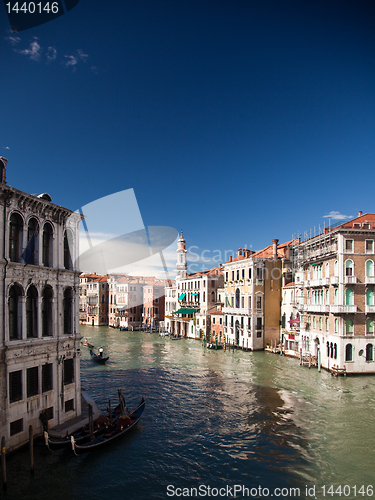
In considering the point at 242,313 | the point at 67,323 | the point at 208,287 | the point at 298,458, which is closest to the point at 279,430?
the point at 298,458

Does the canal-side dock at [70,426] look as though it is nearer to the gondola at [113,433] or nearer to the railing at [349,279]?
the gondola at [113,433]

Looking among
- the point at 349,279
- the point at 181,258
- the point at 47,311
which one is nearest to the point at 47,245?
the point at 47,311

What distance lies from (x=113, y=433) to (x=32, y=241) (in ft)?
23.6

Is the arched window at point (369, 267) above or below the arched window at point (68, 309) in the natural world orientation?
above

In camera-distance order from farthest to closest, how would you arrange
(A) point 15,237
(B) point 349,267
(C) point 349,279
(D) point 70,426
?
(B) point 349,267
(C) point 349,279
(D) point 70,426
(A) point 15,237

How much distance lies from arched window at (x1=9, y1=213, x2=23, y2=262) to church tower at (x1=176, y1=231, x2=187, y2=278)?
139 feet

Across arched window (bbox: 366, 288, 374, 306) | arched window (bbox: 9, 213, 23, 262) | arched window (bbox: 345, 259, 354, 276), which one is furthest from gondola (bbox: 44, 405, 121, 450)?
arched window (bbox: 366, 288, 374, 306)

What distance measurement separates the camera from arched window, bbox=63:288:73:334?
1394 centimetres

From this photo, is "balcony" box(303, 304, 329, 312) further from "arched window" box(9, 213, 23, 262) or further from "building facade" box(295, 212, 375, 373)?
"arched window" box(9, 213, 23, 262)

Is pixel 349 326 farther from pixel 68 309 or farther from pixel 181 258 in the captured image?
pixel 181 258

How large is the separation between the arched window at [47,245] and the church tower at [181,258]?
41044 mm

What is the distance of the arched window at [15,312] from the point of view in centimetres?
1147

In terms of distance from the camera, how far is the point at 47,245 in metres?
13.1

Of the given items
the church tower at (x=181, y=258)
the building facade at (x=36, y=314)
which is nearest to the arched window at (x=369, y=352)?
the building facade at (x=36, y=314)
